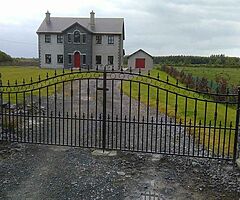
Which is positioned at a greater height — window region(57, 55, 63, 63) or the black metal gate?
window region(57, 55, 63, 63)

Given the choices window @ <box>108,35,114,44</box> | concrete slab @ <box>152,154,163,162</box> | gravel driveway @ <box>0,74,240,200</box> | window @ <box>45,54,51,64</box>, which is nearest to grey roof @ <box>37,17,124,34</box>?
window @ <box>108,35,114,44</box>

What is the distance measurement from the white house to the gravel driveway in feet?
119

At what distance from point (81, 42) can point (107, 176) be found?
38446mm

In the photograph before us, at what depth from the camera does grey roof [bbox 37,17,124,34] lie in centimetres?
4356

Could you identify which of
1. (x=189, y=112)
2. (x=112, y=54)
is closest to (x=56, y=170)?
(x=189, y=112)

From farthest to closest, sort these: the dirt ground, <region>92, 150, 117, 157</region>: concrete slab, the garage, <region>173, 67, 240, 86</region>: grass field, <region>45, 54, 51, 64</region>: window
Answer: the garage, <region>45, 54, 51, 64</region>: window, <region>173, 67, 240, 86</region>: grass field, <region>92, 150, 117, 157</region>: concrete slab, the dirt ground

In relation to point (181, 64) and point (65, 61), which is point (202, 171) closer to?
point (65, 61)

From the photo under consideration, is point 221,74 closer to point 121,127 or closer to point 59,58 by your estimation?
point 59,58

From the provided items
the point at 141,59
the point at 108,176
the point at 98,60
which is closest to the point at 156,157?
the point at 108,176

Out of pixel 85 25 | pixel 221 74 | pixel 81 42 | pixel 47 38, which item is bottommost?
pixel 221 74

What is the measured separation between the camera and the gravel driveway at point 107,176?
538 centimetres

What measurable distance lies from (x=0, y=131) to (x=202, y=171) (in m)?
5.85

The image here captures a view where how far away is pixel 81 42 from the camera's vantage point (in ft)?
141

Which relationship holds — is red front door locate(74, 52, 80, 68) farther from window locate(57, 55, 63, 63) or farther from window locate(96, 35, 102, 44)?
window locate(96, 35, 102, 44)
